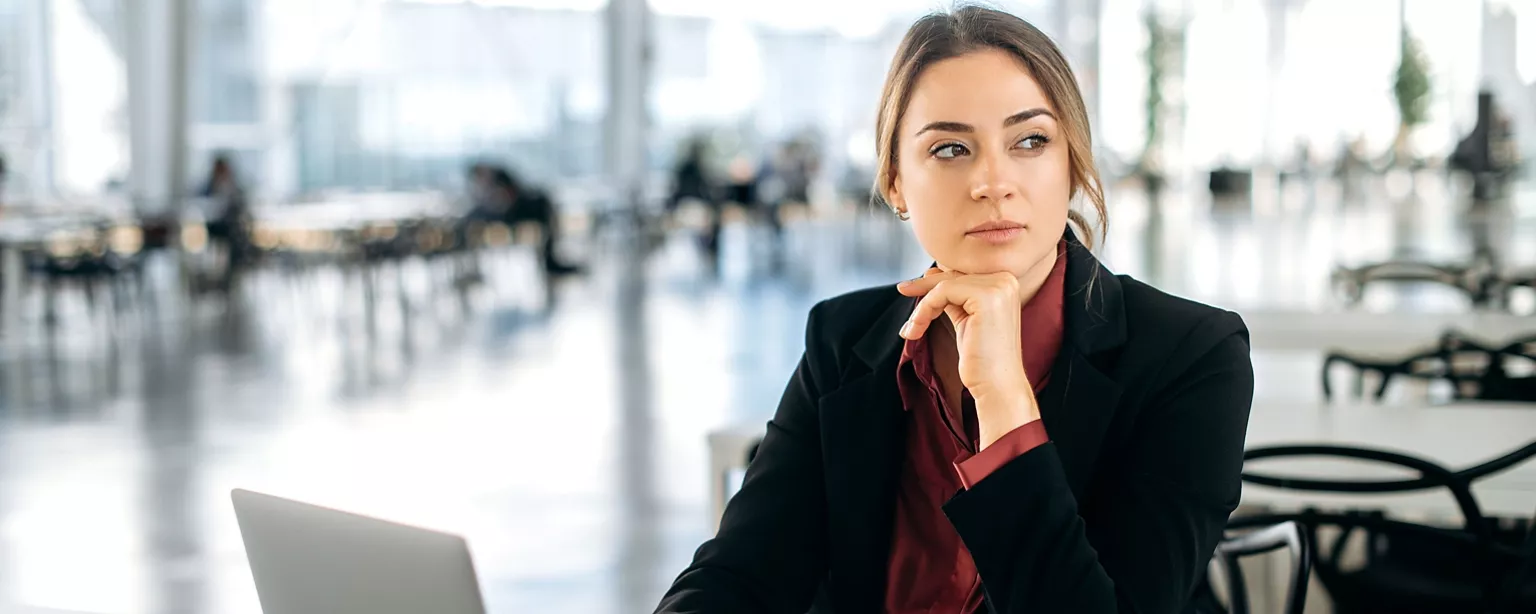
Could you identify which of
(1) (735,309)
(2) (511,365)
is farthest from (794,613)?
(1) (735,309)

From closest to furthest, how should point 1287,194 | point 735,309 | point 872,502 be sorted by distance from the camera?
point 872,502 < point 735,309 < point 1287,194

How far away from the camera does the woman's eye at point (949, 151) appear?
1330 mm

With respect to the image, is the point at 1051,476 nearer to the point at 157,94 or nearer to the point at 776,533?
the point at 776,533

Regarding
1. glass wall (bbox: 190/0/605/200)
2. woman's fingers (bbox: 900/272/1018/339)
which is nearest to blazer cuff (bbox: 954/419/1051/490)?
woman's fingers (bbox: 900/272/1018/339)

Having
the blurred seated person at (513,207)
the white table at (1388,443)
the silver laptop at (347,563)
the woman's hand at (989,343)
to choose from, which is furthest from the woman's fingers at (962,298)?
the blurred seated person at (513,207)

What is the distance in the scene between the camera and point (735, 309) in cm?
1096

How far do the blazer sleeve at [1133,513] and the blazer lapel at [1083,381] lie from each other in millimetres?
35

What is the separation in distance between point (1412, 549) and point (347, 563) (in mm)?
2175

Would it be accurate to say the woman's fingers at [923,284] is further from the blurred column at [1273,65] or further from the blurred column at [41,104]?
the blurred column at [1273,65]

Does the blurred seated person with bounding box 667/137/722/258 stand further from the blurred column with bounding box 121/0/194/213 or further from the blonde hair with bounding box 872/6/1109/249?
the blonde hair with bounding box 872/6/1109/249

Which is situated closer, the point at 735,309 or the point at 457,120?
the point at 735,309

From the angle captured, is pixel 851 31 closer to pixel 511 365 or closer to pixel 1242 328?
pixel 511 365

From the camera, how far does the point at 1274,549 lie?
6.29 feet

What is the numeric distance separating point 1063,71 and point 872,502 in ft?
1.36
